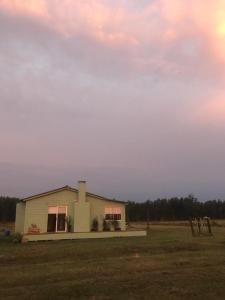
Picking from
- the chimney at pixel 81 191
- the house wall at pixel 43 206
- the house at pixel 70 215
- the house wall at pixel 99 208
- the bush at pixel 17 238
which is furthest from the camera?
the house wall at pixel 99 208

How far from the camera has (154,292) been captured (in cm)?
939

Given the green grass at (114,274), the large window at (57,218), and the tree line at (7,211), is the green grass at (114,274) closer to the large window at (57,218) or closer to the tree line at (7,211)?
the large window at (57,218)

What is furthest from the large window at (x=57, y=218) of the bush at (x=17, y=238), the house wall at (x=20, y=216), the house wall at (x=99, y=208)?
the bush at (x=17, y=238)

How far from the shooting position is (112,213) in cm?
3303

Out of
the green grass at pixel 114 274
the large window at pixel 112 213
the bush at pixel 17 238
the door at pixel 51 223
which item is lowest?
the green grass at pixel 114 274

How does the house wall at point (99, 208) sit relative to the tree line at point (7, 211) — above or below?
below

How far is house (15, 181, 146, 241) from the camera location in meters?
30.3

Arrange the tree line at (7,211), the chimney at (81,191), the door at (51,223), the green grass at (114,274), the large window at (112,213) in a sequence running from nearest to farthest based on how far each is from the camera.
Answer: the green grass at (114,274)
the door at (51,223)
the chimney at (81,191)
the large window at (112,213)
the tree line at (7,211)

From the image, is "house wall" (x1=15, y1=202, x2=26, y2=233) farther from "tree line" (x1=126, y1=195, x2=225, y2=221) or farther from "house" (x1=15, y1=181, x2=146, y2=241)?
"tree line" (x1=126, y1=195, x2=225, y2=221)

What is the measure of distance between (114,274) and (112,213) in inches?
835

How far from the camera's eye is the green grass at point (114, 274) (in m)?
9.30

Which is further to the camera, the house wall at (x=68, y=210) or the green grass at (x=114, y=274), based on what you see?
the house wall at (x=68, y=210)

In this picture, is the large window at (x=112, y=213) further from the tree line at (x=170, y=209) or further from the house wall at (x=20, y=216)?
the tree line at (x=170, y=209)

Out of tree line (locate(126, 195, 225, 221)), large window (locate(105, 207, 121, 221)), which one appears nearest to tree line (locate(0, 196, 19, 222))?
tree line (locate(126, 195, 225, 221))
